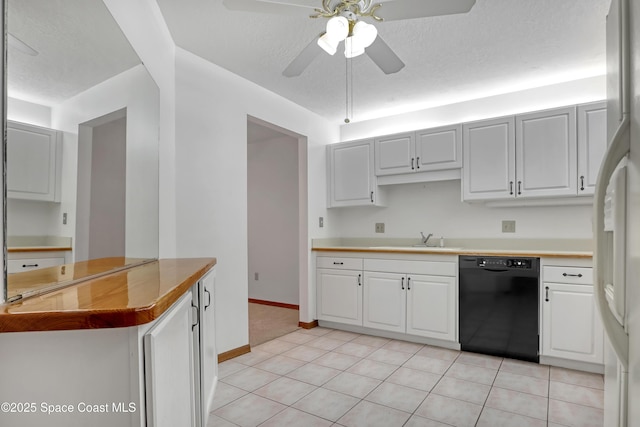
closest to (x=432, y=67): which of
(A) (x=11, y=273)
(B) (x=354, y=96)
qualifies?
(B) (x=354, y=96)

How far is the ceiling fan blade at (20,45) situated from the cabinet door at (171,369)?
30.4 inches

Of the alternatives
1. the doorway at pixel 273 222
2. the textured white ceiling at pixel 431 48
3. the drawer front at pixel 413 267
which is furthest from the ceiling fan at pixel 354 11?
the doorway at pixel 273 222

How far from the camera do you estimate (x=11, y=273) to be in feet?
2.77

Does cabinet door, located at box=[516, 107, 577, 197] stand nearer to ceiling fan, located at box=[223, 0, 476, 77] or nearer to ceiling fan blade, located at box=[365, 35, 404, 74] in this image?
ceiling fan blade, located at box=[365, 35, 404, 74]

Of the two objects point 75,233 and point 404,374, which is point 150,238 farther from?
point 404,374

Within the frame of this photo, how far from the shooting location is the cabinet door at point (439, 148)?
134 inches

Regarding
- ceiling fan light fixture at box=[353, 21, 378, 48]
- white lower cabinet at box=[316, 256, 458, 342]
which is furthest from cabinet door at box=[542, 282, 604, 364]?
ceiling fan light fixture at box=[353, 21, 378, 48]

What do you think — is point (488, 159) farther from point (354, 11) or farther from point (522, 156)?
point (354, 11)

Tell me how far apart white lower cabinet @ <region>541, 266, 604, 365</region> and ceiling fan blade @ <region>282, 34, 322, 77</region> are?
2325 mm

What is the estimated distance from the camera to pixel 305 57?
2027mm

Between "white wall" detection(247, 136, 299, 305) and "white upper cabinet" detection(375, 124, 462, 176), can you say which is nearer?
"white upper cabinet" detection(375, 124, 462, 176)

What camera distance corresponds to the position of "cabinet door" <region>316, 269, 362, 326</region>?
11.8 ft

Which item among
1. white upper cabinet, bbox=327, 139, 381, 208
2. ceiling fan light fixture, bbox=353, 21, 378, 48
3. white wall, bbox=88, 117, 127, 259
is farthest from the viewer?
white upper cabinet, bbox=327, 139, 381, 208

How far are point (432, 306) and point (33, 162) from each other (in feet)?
9.81
